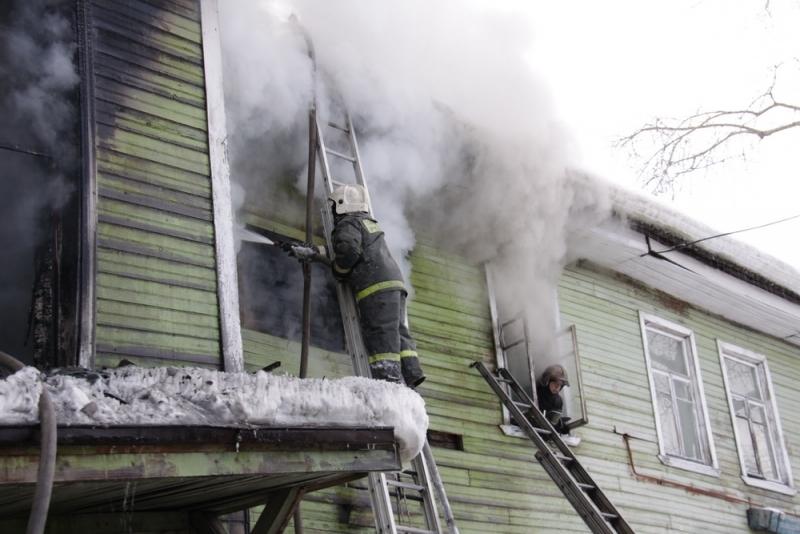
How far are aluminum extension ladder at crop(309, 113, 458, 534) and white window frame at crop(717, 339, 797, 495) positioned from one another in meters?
5.12

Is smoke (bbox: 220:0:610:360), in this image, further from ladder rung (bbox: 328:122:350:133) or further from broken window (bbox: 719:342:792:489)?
broken window (bbox: 719:342:792:489)

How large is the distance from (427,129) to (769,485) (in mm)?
5753

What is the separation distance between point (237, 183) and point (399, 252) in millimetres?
1554

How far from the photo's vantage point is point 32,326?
500 cm

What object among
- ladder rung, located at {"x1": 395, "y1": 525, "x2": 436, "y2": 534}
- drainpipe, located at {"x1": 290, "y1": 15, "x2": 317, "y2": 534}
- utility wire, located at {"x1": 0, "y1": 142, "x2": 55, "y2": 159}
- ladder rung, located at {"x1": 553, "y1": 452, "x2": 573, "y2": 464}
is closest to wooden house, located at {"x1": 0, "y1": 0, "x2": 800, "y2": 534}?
utility wire, located at {"x1": 0, "y1": 142, "x2": 55, "y2": 159}

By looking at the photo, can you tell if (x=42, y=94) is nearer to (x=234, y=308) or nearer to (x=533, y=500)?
(x=234, y=308)

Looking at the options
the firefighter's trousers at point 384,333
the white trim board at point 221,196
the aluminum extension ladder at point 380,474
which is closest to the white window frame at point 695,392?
the aluminum extension ladder at point 380,474

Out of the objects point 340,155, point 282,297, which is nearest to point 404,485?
point 282,297

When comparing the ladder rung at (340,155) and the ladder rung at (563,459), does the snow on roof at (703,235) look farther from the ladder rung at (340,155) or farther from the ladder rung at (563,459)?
the ladder rung at (340,155)

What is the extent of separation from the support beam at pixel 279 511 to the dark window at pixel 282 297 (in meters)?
1.79

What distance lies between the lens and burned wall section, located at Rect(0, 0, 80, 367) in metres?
4.97

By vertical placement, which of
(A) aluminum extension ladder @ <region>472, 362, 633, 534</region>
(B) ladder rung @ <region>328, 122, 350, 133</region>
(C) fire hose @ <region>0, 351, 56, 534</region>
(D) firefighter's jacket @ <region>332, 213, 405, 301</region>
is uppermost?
(B) ladder rung @ <region>328, 122, 350, 133</region>

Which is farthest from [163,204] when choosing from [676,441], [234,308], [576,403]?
[676,441]

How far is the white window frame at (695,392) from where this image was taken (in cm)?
922
